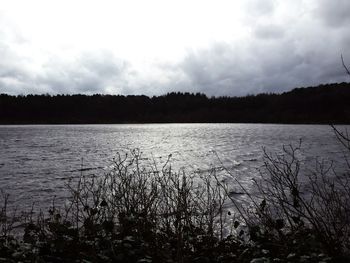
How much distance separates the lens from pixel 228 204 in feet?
56.0

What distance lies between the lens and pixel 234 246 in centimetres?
955

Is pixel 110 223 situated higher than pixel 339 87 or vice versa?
pixel 339 87

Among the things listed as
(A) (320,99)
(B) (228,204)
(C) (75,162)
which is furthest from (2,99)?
(B) (228,204)

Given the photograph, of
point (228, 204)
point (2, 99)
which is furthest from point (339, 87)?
point (228, 204)

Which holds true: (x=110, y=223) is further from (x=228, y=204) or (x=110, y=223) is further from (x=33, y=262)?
(x=228, y=204)

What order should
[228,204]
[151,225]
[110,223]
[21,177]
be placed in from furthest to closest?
[21,177] < [228,204] < [151,225] < [110,223]

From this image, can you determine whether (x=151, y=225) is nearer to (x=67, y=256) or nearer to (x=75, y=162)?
(x=67, y=256)

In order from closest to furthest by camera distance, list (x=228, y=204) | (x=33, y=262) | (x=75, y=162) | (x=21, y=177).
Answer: (x=33, y=262) → (x=228, y=204) → (x=21, y=177) → (x=75, y=162)

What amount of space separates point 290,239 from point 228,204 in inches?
337

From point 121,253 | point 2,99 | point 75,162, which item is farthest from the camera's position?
point 2,99

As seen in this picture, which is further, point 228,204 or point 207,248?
point 228,204

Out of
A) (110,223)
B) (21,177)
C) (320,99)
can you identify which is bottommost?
(21,177)

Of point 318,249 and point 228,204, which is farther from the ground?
point 318,249

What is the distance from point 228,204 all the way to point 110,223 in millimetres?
9476
